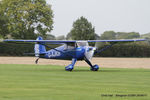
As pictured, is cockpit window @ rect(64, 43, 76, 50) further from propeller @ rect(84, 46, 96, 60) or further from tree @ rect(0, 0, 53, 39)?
tree @ rect(0, 0, 53, 39)

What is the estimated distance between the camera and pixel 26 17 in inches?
3258

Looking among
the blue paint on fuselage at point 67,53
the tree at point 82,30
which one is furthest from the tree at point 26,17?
the blue paint on fuselage at point 67,53

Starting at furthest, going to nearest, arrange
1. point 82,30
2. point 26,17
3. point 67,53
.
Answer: point 82,30 < point 26,17 < point 67,53

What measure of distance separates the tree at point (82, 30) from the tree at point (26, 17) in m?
14.1

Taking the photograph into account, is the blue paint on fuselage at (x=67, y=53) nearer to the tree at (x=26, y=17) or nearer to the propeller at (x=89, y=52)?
the propeller at (x=89, y=52)

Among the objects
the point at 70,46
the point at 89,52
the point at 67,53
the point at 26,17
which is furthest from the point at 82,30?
the point at 89,52

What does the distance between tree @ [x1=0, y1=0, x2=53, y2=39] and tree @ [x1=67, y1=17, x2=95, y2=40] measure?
14132 mm

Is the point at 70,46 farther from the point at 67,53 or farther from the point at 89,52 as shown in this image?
the point at 89,52

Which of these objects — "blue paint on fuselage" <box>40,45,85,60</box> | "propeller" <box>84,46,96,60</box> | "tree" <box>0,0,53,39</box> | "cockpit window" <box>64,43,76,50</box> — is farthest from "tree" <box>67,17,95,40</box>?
"propeller" <box>84,46,96,60</box>

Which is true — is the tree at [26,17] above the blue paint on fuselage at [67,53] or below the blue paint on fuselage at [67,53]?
above

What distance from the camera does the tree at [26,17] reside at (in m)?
83.1

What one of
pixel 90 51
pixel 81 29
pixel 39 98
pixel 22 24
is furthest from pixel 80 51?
pixel 81 29

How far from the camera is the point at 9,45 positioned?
Result: 67625mm

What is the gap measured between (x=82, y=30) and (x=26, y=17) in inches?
884
